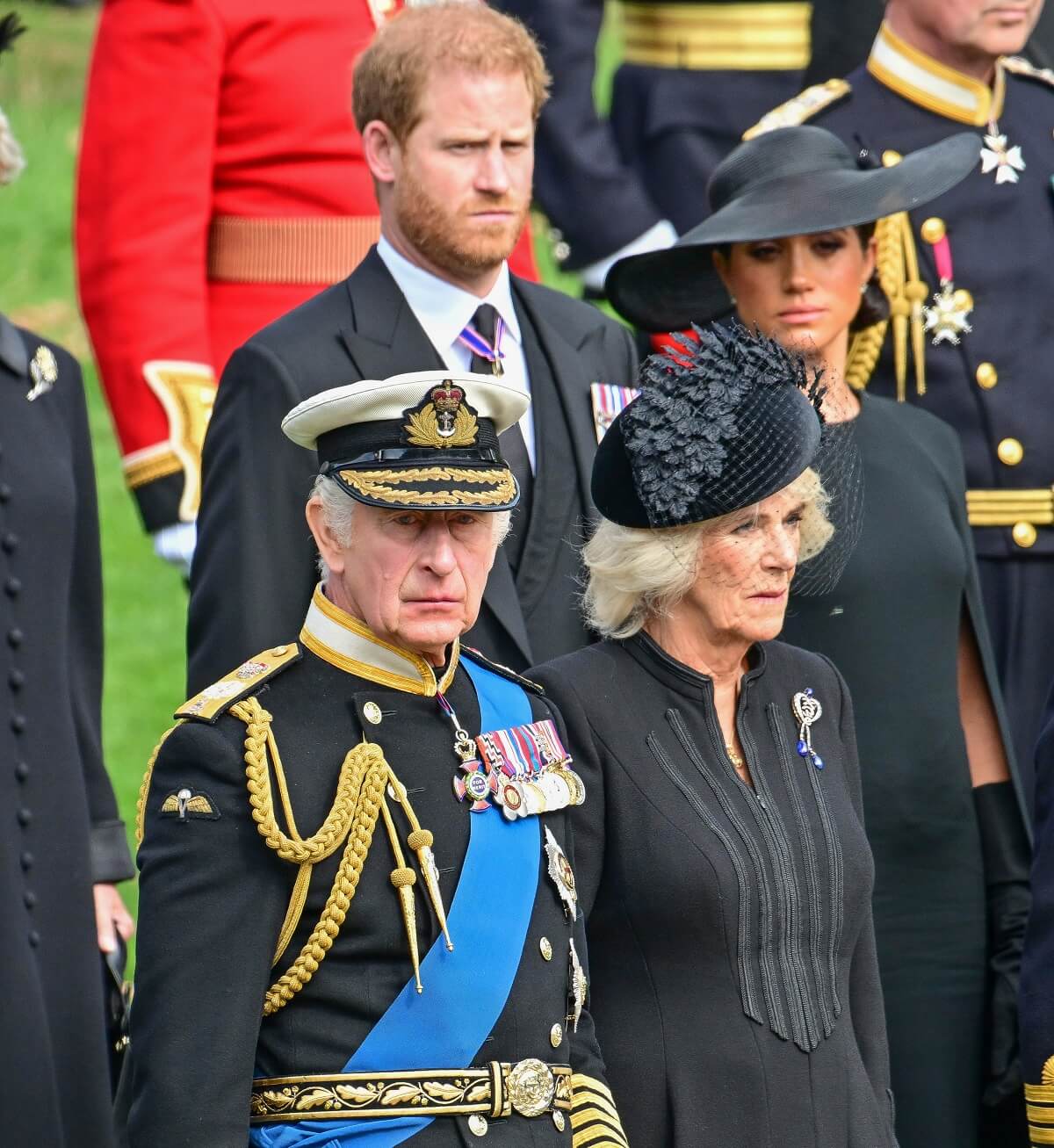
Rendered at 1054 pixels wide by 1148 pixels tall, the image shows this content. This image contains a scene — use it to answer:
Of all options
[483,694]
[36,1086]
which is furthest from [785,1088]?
[36,1086]

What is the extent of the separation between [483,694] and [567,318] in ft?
4.63

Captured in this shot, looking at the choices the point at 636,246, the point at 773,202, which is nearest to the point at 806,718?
the point at 773,202

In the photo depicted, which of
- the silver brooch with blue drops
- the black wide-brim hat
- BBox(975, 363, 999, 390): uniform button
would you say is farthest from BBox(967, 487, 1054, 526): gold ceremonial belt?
the silver brooch with blue drops

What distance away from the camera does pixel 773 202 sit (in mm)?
5465

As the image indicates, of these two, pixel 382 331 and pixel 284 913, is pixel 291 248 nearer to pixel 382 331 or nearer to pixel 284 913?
pixel 382 331

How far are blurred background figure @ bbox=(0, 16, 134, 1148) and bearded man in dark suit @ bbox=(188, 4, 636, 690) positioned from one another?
285mm

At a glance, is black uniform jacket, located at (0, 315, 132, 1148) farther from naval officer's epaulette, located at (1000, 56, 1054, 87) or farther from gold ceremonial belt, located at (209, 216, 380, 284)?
naval officer's epaulette, located at (1000, 56, 1054, 87)

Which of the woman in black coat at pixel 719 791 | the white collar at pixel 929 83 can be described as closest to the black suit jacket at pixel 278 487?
the woman in black coat at pixel 719 791

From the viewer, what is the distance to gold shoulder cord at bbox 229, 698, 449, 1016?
3719 mm

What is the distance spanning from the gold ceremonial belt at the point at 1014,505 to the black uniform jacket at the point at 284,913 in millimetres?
2234

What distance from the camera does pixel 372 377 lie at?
4910 millimetres

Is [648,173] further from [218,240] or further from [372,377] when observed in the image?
[372,377]

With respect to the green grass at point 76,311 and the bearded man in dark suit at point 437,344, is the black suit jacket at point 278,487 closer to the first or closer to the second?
the bearded man in dark suit at point 437,344

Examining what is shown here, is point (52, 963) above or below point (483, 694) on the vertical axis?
below
